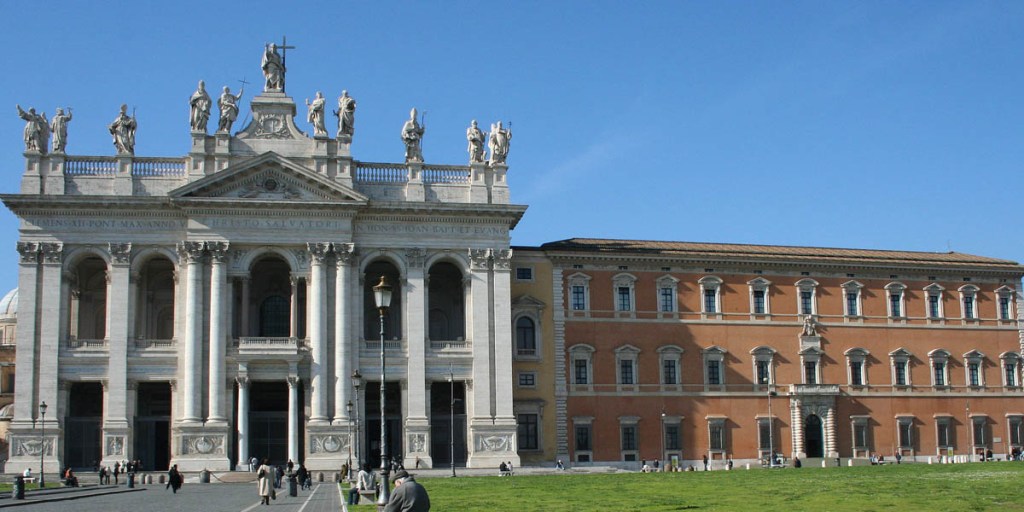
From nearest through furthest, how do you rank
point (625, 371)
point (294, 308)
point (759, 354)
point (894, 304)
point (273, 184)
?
point (294, 308)
point (273, 184)
point (625, 371)
point (759, 354)
point (894, 304)

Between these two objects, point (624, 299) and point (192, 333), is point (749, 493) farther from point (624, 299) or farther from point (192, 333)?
point (624, 299)

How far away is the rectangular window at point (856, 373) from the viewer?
68625 mm

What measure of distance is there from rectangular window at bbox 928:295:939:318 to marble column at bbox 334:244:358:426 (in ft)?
110

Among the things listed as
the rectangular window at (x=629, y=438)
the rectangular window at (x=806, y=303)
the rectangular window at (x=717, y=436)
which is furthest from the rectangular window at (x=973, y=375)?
the rectangular window at (x=629, y=438)

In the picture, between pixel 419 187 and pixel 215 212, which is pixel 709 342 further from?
pixel 215 212

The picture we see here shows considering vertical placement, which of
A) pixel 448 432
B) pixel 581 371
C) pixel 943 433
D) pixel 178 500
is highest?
pixel 581 371

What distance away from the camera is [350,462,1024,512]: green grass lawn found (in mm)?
28641

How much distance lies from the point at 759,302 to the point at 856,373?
6845 mm

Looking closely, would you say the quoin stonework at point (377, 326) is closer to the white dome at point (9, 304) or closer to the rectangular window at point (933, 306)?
the rectangular window at point (933, 306)

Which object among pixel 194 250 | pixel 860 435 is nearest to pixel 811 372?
pixel 860 435

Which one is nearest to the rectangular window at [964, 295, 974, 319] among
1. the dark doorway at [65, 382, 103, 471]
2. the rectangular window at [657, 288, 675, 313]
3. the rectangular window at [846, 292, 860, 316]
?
the rectangular window at [846, 292, 860, 316]

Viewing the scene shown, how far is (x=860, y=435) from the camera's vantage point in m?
68.0

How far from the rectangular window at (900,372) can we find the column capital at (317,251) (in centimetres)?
3266

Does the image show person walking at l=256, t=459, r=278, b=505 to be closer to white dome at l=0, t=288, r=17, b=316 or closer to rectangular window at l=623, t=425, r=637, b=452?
rectangular window at l=623, t=425, r=637, b=452
